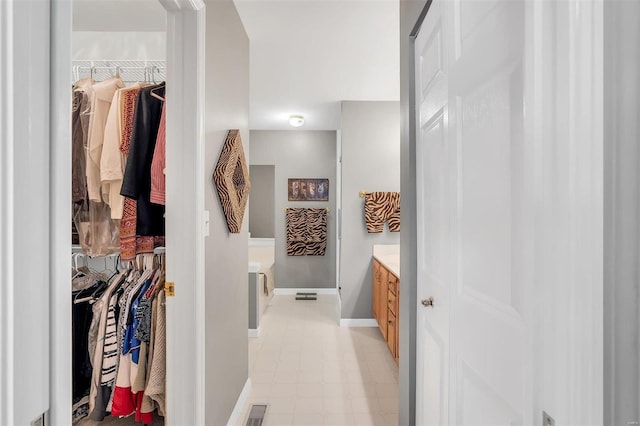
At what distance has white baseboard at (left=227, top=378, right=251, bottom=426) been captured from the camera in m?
2.15

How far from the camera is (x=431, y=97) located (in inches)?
54.7

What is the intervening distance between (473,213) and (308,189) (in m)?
4.55

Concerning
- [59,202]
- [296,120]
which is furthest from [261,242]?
[59,202]

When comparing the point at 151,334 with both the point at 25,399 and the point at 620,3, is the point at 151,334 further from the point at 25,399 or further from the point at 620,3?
the point at 620,3

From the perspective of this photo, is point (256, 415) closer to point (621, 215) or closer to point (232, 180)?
point (232, 180)

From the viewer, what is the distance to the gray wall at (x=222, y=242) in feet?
5.72

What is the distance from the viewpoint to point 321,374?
2.89m

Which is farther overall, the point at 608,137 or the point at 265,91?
the point at 265,91

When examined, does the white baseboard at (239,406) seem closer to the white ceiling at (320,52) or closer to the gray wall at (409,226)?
the gray wall at (409,226)

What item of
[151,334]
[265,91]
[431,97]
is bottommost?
[151,334]

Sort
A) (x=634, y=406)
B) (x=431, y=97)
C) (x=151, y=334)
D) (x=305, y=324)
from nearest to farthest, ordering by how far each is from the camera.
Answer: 1. (x=634, y=406)
2. (x=431, y=97)
3. (x=151, y=334)
4. (x=305, y=324)

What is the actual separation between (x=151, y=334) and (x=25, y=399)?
1.30 m

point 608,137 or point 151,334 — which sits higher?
point 608,137

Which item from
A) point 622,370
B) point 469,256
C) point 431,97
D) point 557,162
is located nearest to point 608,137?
point 557,162
